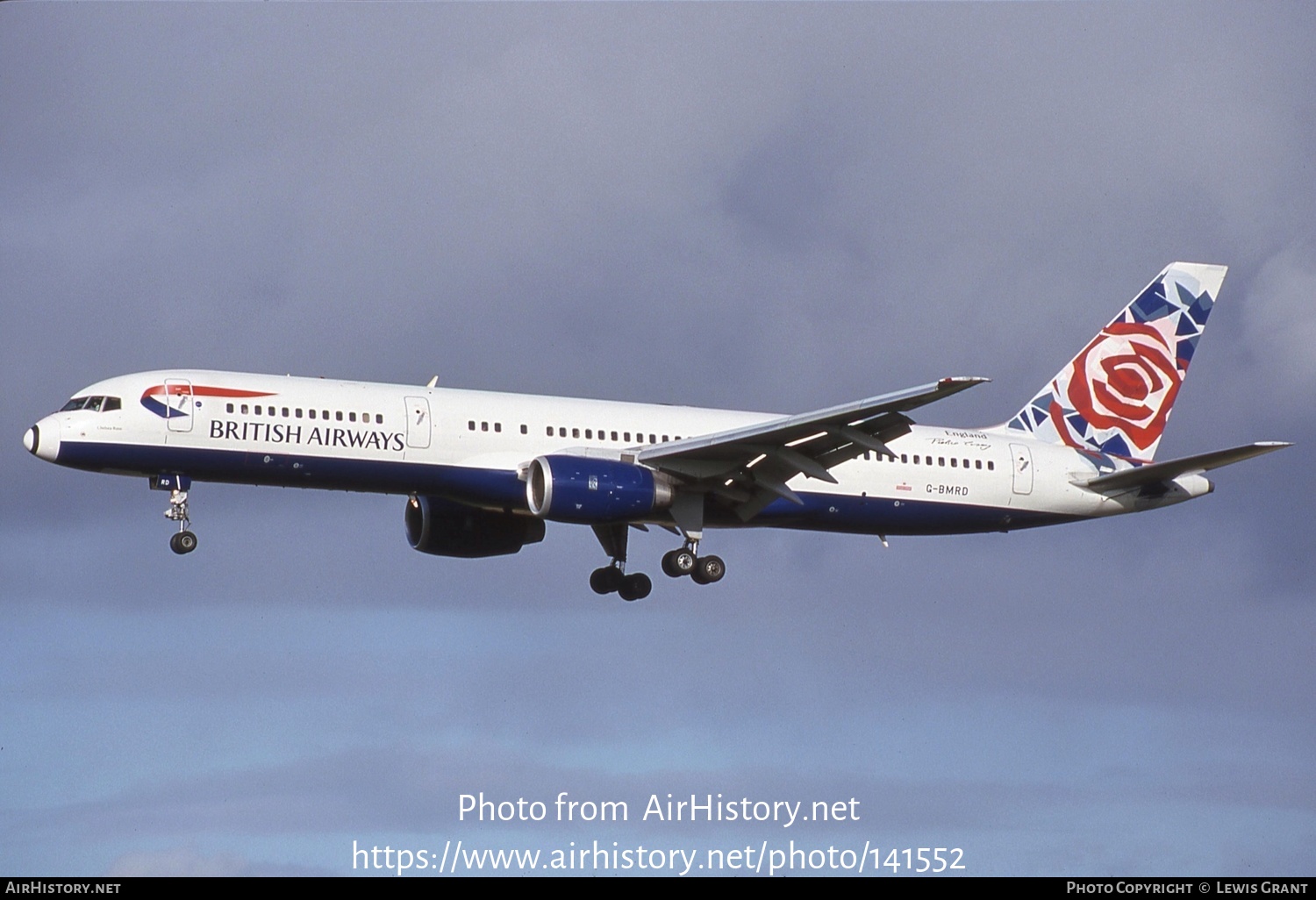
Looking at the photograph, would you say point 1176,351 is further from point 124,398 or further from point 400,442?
point 124,398

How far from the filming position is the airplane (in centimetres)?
4862

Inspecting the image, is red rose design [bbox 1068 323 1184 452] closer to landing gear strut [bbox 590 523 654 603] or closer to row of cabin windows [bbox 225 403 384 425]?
landing gear strut [bbox 590 523 654 603]

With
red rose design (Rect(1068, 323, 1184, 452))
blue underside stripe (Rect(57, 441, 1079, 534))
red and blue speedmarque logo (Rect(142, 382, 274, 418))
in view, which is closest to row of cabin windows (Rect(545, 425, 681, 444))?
blue underside stripe (Rect(57, 441, 1079, 534))

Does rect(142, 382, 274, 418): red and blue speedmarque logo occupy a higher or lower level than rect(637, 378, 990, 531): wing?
higher

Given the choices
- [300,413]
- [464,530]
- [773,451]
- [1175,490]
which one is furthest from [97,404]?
[1175,490]

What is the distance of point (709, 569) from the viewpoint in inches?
2104

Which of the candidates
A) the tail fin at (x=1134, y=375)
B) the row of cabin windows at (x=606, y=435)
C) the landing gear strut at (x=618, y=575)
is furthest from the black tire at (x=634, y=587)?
the tail fin at (x=1134, y=375)

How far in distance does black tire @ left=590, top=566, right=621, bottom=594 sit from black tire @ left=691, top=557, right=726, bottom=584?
4126 millimetres

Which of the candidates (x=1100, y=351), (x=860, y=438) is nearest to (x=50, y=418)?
(x=860, y=438)

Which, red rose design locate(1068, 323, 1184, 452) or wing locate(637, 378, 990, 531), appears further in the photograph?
red rose design locate(1068, 323, 1184, 452)

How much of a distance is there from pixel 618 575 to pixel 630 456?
634 centimetres

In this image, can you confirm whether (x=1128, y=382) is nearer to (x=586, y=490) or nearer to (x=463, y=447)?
(x=586, y=490)

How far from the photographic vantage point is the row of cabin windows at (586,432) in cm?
5100

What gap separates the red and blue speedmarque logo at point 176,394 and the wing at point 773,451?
10.4 metres
